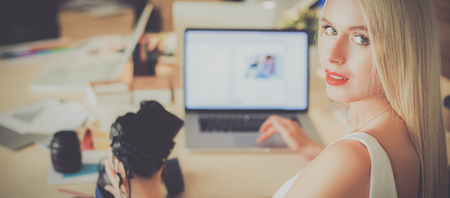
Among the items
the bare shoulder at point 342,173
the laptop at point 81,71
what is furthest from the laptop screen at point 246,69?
the bare shoulder at point 342,173

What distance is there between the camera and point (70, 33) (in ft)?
8.86

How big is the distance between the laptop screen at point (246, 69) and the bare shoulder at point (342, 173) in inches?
25.3

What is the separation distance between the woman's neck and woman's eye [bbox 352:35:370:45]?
111 mm

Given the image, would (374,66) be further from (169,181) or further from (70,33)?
(70,33)

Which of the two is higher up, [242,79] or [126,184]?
[242,79]

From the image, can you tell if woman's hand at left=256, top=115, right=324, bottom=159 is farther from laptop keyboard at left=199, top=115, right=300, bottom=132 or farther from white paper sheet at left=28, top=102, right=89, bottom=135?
white paper sheet at left=28, top=102, right=89, bottom=135

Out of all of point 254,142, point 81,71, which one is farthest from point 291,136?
point 81,71

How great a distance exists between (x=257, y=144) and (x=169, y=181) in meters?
0.33

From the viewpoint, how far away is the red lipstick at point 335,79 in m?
0.55

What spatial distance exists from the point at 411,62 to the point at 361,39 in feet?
0.27

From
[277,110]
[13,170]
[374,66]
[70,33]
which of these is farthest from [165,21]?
[374,66]

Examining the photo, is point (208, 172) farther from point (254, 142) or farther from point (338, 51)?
point (338, 51)

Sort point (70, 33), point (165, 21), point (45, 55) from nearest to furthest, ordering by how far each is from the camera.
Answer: point (45, 55)
point (70, 33)
point (165, 21)

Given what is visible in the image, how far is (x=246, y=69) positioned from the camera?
1117mm
